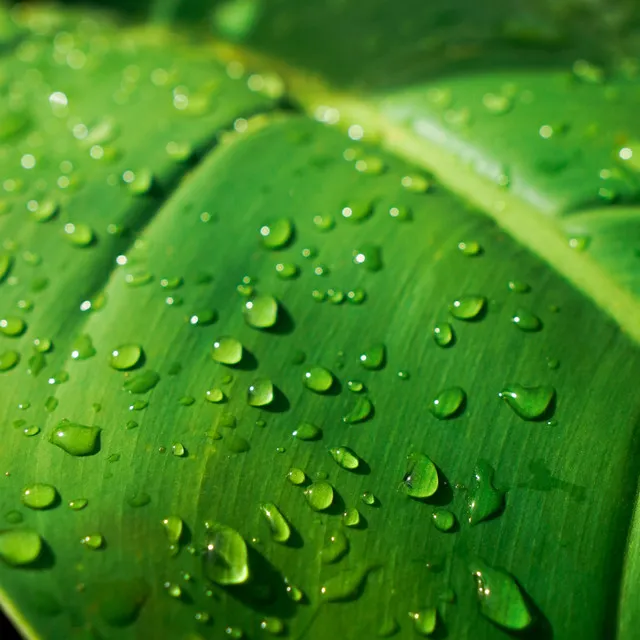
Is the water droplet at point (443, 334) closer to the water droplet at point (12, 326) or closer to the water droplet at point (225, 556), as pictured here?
the water droplet at point (225, 556)

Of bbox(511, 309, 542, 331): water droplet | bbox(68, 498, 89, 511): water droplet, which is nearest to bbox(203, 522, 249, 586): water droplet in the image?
bbox(68, 498, 89, 511): water droplet

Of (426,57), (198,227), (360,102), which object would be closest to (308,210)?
(198,227)

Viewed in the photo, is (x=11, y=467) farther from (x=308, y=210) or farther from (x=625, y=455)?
(x=625, y=455)

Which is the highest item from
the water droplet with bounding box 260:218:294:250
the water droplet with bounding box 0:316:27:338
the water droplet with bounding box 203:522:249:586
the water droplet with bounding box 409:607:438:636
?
the water droplet with bounding box 260:218:294:250

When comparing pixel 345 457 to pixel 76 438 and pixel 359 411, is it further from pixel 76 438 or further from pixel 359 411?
pixel 76 438

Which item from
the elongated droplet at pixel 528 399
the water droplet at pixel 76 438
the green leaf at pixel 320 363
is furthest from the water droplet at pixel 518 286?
the water droplet at pixel 76 438

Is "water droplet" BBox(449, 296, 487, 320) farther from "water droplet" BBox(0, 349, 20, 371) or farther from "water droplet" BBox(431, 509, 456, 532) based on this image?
"water droplet" BBox(0, 349, 20, 371)
